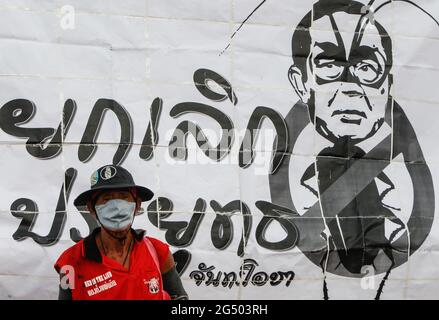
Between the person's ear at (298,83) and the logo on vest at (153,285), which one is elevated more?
the person's ear at (298,83)

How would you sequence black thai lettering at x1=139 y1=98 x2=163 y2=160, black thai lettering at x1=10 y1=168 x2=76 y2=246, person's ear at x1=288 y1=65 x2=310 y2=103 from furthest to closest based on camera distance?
person's ear at x1=288 y1=65 x2=310 y2=103 → black thai lettering at x1=139 y1=98 x2=163 y2=160 → black thai lettering at x1=10 y1=168 x2=76 y2=246

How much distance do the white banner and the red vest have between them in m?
0.42

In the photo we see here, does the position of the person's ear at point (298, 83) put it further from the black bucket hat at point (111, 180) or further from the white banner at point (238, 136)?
the black bucket hat at point (111, 180)


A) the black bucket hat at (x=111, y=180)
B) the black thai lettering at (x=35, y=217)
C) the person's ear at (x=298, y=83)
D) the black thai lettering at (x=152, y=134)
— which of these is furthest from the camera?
the person's ear at (x=298, y=83)

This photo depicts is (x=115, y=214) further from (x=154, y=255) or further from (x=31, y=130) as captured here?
(x=31, y=130)

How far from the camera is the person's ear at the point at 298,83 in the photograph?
347 centimetres

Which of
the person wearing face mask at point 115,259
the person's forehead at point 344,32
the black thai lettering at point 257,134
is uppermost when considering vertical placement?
the person's forehead at point 344,32

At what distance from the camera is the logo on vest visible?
9.19 ft

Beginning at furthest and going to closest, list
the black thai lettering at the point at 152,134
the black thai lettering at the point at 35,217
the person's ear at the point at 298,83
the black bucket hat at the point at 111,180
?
the person's ear at the point at 298,83 → the black thai lettering at the point at 152,134 → the black thai lettering at the point at 35,217 → the black bucket hat at the point at 111,180

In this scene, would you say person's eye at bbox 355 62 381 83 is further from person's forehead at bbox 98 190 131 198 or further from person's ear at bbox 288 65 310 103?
person's forehead at bbox 98 190 131 198

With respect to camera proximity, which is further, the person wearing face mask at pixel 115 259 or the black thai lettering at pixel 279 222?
the black thai lettering at pixel 279 222

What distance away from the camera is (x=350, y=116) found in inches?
138

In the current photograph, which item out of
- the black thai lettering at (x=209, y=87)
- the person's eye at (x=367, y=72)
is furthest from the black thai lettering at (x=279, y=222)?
the person's eye at (x=367, y=72)

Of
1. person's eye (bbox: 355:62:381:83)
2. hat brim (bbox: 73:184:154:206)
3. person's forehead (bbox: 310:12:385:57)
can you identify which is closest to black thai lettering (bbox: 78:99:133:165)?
hat brim (bbox: 73:184:154:206)
